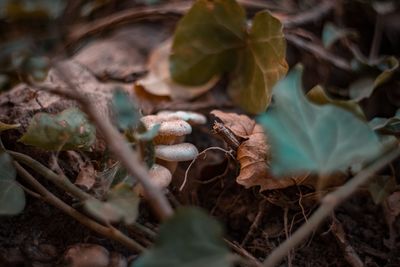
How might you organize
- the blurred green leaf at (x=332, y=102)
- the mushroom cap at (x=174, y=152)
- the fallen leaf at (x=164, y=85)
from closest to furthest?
1. the blurred green leaf at (x=332, y=102)
2. the mushroom cap at (x=174, y=152)
3. the fallen leaf at (x=164, y=85)

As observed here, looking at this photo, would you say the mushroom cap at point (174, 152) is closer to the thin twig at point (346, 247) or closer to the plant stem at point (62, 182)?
the plant stem at point (62, 182)

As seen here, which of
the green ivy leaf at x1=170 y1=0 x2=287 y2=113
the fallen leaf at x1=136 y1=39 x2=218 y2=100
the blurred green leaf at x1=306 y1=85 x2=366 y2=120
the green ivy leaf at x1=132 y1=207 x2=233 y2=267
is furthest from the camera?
the fallen leaf at x1=136 y1=39 x2=218 y2=100

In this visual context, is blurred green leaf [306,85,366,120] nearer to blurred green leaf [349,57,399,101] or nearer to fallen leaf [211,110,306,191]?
fallen leaf [211,110,306,191]

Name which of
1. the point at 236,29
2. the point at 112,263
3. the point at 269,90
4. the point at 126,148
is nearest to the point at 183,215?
the point at 126,148

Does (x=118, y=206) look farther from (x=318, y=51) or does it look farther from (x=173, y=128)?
(x=318, y=51)

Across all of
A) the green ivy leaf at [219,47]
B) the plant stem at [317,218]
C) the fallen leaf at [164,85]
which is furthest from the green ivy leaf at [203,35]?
the plant stem at [317,218]

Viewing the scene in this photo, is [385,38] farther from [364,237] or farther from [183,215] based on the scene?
[183,215]

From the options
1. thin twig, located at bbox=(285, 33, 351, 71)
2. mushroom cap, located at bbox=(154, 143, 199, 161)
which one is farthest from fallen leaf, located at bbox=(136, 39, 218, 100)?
mushroom cap, located at bbox=(154, 143, 199, 161)
